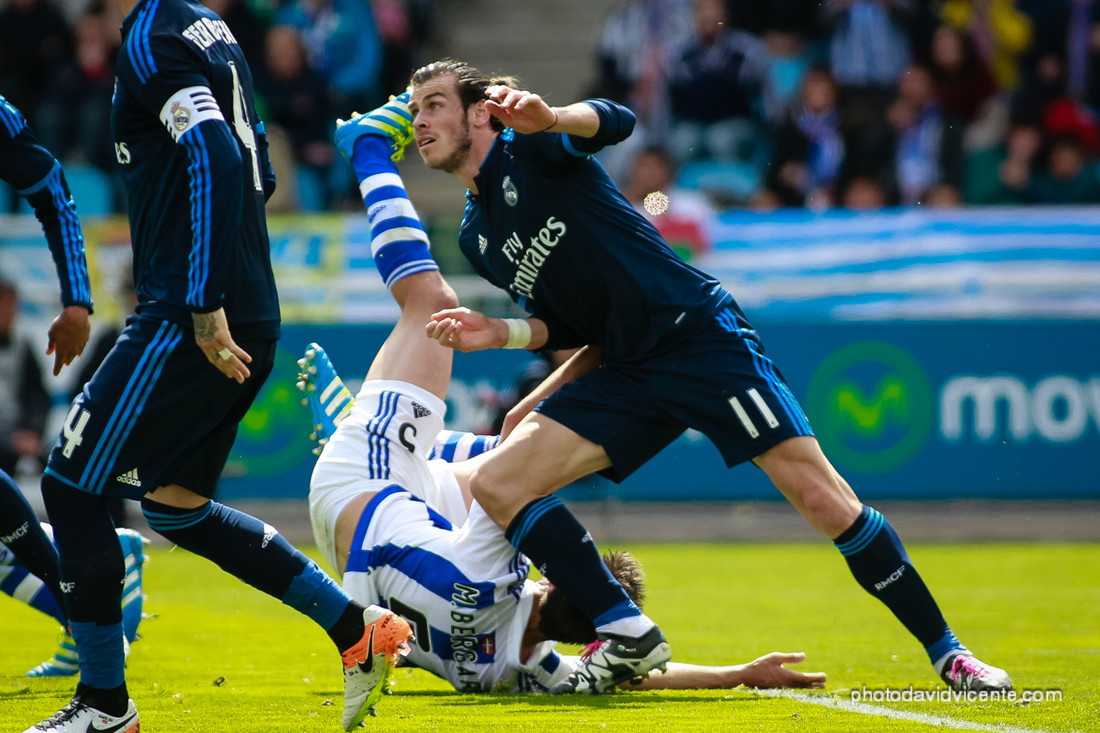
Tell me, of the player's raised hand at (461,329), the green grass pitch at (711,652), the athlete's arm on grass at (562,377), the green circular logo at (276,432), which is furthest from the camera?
the green circular logo at (276,432)

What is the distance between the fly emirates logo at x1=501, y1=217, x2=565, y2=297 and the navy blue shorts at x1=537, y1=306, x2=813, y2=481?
1.38 ft

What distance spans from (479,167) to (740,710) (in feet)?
6.83

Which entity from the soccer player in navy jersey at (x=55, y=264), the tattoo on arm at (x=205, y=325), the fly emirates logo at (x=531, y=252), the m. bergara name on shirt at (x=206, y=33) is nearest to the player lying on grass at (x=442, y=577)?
the fly emirates logo at (x=531, y=252)

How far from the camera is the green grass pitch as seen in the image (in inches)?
170

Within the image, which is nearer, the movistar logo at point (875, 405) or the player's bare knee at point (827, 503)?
the player's bare knee at point (827, 503)

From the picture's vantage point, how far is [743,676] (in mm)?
4996

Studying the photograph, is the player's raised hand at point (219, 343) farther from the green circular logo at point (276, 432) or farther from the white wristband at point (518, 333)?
the green circular logo at point (276, 432)

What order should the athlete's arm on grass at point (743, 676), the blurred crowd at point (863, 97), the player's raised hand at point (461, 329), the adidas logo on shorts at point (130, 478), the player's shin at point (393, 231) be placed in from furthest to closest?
1. the blurred crowd at point (863, 97)
2. the player's shin at point (393, 231)
3. the athlete's arm on grass at point (743, 676)
4. the player's raised hand at point (461, 329)
5. the adidas logo on shorts at point (130, 478)

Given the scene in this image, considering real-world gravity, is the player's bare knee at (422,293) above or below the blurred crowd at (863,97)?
above

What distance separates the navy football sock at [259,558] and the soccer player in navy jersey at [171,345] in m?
0.01

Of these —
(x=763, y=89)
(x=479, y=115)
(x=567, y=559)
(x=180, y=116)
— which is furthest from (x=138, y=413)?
(x=763, y=89)

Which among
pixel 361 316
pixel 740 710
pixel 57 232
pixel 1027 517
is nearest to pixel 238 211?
pixel 57 232

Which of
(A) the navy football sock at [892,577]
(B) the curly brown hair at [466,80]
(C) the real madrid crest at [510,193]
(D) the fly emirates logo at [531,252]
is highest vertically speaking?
(B) the curly brown hair at [466,80]

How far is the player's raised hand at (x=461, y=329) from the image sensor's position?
464 cm
